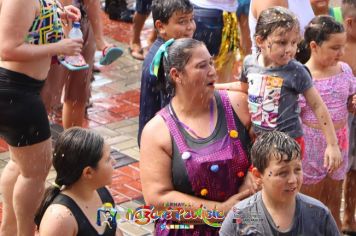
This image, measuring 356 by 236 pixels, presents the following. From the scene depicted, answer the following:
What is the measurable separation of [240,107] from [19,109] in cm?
140

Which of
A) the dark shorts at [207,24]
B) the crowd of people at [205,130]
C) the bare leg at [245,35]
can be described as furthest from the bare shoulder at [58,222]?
the bare leg at [245,35]

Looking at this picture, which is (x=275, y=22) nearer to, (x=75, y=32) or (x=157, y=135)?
(x=157, y=135)

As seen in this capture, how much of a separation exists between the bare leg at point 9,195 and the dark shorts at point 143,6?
4.53 metres

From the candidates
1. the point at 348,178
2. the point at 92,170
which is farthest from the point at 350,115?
the point at 92,170

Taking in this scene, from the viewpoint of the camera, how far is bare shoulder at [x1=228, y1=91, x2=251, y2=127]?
13.6 feet

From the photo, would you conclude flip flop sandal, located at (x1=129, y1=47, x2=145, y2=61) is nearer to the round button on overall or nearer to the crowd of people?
the crowd of people

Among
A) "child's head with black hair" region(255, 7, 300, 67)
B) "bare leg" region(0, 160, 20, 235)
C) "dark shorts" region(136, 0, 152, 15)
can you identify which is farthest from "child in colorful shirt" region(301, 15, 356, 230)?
"dark shorts" region(136, 0, 152, 15)

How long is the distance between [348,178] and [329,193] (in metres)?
0.52

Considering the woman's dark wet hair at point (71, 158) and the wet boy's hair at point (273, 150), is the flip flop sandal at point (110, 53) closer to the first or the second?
the woman's dark wet hair at point (71, 158)

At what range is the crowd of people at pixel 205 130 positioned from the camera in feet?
12.0

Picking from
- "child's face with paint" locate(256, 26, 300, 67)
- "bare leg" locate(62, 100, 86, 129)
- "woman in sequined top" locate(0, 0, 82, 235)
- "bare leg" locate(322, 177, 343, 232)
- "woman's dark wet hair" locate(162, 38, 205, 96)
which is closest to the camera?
"woman's dark wet hair" locate(162, 38, 205, 96)

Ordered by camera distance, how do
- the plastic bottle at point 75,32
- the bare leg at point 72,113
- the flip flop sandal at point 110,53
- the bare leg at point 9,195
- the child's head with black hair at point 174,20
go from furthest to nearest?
the bare leg at point 72,113
the flip flop sandal at point 110,53
the child's head with black hair at point 174,20
the plastic bottle at point 75,32
the bare leg at point 9,195

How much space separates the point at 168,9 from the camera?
218 inches

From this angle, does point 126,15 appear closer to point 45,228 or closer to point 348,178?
point 348,178
